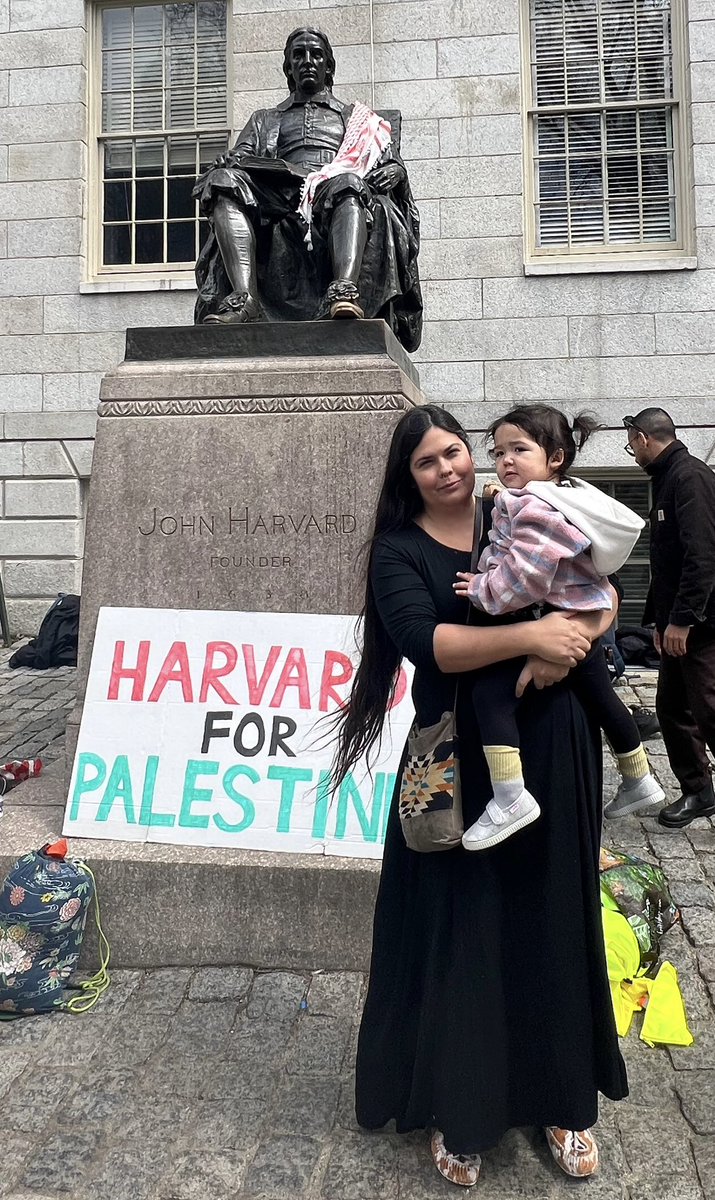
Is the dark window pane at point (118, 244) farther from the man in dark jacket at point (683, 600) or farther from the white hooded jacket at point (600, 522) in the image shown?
the white hooded jacket at point (600, 522)

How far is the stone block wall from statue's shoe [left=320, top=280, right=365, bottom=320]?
19.4ft

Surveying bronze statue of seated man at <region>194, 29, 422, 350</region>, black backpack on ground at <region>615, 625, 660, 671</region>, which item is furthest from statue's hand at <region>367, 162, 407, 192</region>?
black backpack on ground at <region>615, 625, 660, 671</region>

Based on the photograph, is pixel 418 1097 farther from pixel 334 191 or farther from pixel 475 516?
pixel 334 191

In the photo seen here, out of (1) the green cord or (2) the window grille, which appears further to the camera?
(2) the window grille

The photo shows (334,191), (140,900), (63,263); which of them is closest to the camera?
(140,900)

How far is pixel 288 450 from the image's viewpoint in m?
3.82

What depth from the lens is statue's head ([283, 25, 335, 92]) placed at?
5227 mm

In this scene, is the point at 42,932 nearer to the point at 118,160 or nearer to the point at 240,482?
the point at 240,482

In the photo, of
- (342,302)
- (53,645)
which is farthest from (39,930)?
(53,645)

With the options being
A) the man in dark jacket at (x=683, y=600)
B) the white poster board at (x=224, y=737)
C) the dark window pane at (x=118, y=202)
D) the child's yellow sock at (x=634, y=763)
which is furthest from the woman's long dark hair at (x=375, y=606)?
the dark window pane at (x=118, y=202)

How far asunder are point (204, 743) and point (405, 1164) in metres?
1.73

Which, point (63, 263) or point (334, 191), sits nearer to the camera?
point (334, 191)

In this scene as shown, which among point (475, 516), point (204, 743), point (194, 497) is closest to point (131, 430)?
point (194, 497)

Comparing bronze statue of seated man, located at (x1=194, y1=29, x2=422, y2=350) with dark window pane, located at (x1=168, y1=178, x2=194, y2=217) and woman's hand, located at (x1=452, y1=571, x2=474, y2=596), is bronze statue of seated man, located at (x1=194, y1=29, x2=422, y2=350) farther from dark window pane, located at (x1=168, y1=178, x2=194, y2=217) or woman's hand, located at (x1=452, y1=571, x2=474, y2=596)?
dark window pane, located at (x1=168, y1=178, x2=194, y2=217)
